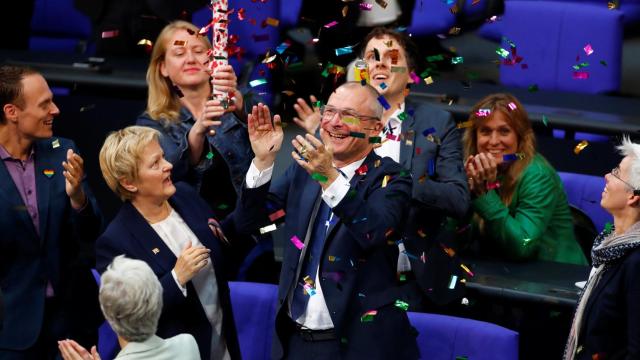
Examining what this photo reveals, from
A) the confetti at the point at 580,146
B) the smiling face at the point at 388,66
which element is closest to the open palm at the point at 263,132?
the smiling face at the point at 388,66

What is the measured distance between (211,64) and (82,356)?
167 centimetres

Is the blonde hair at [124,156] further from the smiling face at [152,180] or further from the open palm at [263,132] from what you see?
the open palm at [263,132]

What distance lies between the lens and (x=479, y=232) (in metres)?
4.82

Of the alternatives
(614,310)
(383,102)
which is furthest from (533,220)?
(614,310)

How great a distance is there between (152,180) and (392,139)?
938 millimetres

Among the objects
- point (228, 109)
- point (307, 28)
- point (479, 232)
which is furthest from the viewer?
Answer: point (307, 28)

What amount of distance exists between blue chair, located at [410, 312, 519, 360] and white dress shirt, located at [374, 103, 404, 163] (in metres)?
0.62

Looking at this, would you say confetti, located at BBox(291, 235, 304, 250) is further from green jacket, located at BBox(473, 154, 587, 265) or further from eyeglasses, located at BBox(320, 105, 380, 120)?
green jacket, located at BBox(473, 154, 587, 265)

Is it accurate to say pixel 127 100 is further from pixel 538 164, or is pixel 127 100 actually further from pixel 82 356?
pixel 82 356

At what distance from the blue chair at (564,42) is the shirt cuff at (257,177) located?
309 centimetres

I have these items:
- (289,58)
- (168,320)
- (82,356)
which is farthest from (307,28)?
(82,356)

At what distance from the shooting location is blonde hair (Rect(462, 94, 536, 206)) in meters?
4.80

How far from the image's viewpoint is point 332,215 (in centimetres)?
383

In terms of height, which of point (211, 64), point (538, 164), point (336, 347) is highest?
point (211, 64)
